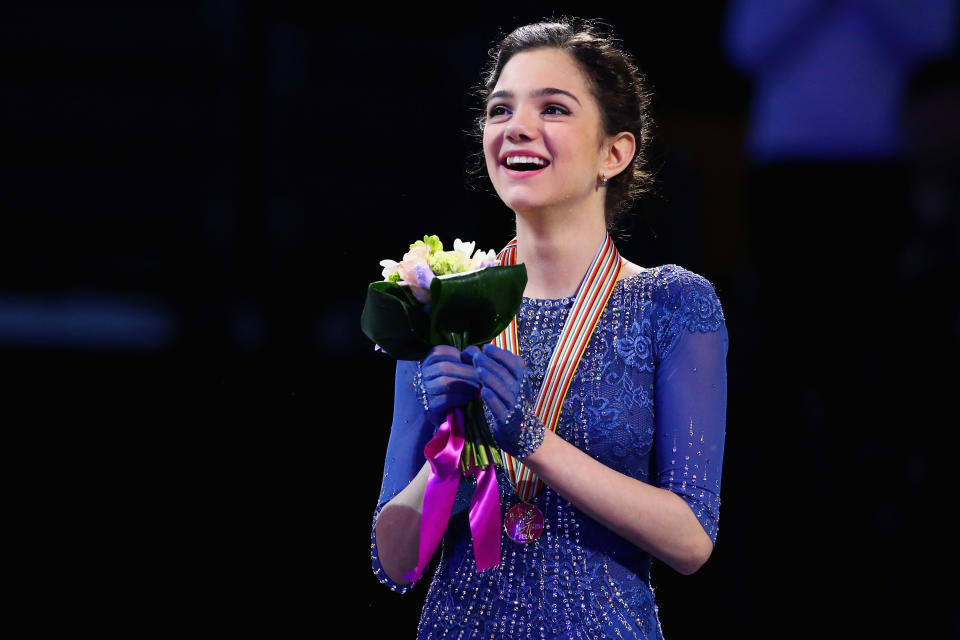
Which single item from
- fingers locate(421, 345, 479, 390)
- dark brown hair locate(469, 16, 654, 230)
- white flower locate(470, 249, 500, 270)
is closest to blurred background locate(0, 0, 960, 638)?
dark brown hair locate(469, 16, 654, 230)

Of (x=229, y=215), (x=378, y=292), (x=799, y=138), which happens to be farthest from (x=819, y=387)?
(x=229, y=215)

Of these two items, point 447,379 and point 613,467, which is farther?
point 613,467

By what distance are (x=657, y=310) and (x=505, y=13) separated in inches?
68.1

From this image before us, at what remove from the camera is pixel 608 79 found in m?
1.64

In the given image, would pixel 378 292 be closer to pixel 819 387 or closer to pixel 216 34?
pixel 819 387

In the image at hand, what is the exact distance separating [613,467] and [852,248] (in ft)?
5.37

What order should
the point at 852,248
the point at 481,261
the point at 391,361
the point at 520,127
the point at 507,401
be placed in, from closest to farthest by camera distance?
the point at 507,401 < the point at 481,261 < the point at 520,127 < the point at 852,248 < the point at 391,361

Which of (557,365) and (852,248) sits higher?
(852,248)

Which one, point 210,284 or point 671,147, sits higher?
point 671,147

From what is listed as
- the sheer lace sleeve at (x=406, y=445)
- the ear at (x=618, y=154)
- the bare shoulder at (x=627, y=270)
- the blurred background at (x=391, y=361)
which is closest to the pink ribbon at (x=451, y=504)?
the sheer lace sleeve at (x=406, y=445)

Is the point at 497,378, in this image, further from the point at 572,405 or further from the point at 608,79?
the point at 608,79

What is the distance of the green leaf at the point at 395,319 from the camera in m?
1.38

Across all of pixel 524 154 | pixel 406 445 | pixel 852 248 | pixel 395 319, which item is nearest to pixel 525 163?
pixel 524 154

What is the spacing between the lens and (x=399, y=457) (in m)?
1.57
